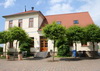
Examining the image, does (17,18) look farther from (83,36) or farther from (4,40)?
(83,36)

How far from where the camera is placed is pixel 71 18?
1003 inches

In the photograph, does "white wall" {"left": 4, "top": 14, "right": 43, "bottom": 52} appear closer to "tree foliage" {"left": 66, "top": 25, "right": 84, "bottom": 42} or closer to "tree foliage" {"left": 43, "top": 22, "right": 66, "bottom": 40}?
"tree foliage" {"left": 43, "top": 22, "right": 66, "bottom": 40}

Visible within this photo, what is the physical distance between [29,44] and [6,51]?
596 cm

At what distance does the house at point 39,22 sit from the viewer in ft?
75.9

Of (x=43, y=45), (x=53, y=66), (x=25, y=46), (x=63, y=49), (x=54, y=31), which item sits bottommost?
(x=53, y=66)

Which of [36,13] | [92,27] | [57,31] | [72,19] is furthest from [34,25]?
[92,27]

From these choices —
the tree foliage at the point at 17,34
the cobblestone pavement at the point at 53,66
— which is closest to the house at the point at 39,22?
the tree foliage at the point at 17,34

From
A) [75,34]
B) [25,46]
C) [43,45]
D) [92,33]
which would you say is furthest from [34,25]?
[92,33]

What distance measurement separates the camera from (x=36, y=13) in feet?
78.1

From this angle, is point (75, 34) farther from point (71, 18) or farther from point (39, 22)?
point (39, 22)

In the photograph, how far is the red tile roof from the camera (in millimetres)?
23781

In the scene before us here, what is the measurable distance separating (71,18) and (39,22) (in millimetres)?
6747

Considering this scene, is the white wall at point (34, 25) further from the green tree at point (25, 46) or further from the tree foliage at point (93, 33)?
the tree foliage at point (93, 33)

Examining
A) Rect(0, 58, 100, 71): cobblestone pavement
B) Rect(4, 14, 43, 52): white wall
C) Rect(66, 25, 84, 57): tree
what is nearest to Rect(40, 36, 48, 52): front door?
Rect(4, 14, 43, 52): white wall
